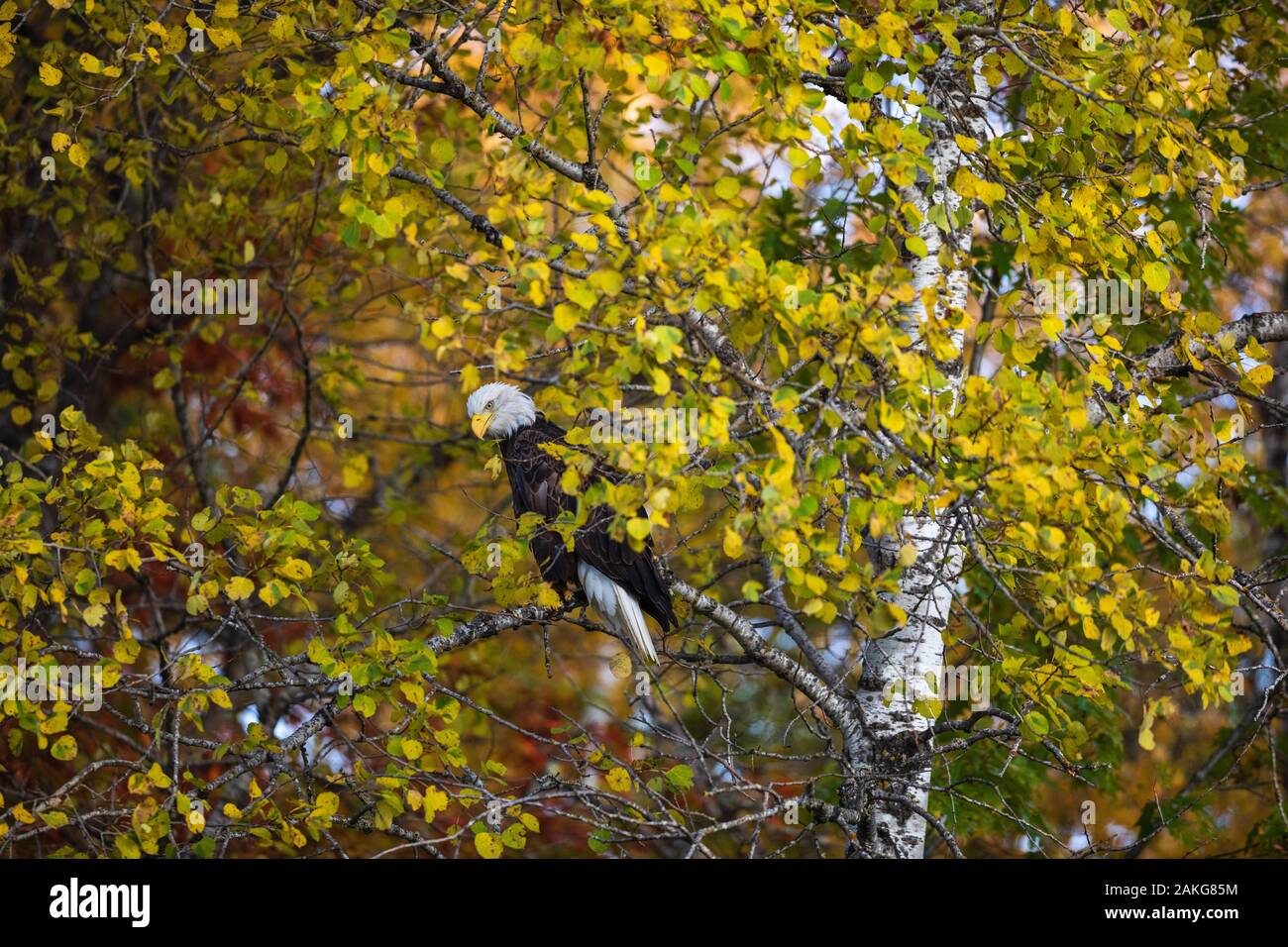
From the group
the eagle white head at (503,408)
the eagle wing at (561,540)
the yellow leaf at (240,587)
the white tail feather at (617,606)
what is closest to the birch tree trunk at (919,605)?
the eagle wing at (561,540)

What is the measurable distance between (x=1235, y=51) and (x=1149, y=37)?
2748 millimetres

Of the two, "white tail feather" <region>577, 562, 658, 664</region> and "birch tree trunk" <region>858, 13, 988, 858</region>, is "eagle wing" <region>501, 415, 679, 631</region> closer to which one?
"white tail feather" <region>577, 562, 658, 664</region>

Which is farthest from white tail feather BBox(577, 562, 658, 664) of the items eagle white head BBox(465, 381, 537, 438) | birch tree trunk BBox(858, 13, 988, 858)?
birch tree trunk BBox(858, 13, 988, 858)

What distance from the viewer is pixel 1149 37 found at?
407 cm

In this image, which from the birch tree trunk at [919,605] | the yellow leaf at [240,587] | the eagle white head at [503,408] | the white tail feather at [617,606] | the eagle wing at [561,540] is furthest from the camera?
the eagle white head at [503,408]

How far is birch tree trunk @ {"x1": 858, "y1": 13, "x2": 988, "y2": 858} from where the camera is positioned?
179 inches

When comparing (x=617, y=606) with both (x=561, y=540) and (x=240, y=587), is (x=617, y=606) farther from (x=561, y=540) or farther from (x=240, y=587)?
(x=240, y=587)

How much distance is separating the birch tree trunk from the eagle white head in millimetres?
2275

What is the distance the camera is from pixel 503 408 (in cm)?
656

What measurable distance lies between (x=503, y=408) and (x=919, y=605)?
2766 mm

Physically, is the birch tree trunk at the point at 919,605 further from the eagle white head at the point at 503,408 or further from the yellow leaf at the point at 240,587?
the eagle white head at the point at 503,408

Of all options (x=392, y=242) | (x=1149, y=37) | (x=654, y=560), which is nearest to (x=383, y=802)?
(x=654, y=560)

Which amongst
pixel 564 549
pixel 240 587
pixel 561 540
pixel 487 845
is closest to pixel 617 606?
pixel 561 540

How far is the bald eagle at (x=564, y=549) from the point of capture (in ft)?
18.2
